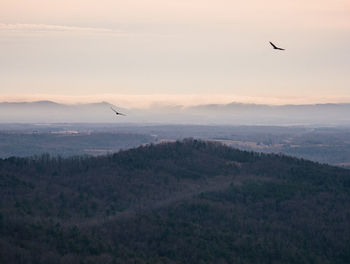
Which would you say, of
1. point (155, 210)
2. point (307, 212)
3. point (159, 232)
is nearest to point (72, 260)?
point (159, 232)

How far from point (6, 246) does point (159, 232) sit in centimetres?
4494

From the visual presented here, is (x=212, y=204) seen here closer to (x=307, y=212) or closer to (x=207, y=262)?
(x=307, y=212)

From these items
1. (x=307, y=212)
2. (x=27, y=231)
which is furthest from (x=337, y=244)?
(x=27, y=231)

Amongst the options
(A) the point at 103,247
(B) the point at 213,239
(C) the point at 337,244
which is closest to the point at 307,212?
(C) the point at 337,244

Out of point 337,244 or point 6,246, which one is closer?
point 6,246

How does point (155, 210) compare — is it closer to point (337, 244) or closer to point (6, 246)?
point (337, 244)

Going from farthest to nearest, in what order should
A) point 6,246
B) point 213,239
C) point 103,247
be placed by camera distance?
point 213,239, point 103,247, point 6,246

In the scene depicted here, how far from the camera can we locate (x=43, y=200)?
19850 cm

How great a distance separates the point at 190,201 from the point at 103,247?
6185 centimetres

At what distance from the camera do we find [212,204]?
19775cm

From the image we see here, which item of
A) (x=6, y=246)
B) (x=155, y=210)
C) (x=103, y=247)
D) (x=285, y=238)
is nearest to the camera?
(x=6, y=246)

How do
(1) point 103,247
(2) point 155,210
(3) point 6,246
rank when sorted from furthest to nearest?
1. (2) point 155,210
2. (1) point 103,247
3. (3) point 6,246

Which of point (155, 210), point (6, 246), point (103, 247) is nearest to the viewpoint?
point (6, 246)

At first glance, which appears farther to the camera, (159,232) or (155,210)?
(155,210)
